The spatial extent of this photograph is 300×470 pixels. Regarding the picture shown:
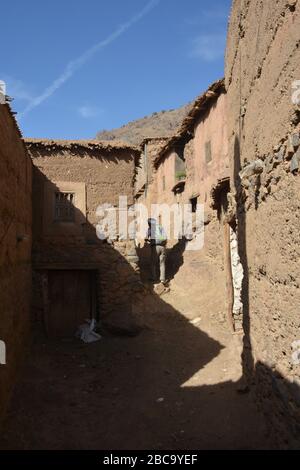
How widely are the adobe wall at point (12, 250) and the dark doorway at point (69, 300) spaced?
4.68 ft

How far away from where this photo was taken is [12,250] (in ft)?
22.6

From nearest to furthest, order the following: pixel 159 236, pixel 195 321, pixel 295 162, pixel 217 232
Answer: pixel 295 162, pixel 195 321, pixel 217 232, pixel 159 236

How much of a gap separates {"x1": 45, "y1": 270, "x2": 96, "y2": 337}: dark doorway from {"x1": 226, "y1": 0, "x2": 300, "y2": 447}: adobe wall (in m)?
5.38

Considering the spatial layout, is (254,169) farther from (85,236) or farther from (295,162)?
(85,236)

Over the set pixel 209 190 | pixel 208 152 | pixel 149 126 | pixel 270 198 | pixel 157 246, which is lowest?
pixel 157 246

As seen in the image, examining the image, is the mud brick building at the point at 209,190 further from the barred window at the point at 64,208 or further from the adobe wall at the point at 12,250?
the adobe wall at the point at 12,250

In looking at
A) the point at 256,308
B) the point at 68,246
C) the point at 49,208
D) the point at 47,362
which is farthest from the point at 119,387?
the point at 49,208

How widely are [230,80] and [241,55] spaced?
3.61 feet

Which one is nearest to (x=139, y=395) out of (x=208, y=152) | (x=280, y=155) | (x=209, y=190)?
(x=280, y=155)

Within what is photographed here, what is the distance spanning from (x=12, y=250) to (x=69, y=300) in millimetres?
4151

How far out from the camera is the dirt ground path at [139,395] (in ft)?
17.7

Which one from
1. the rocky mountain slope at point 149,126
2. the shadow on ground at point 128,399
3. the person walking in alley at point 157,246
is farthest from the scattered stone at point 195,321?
the rocky mountain slope at point 149,126

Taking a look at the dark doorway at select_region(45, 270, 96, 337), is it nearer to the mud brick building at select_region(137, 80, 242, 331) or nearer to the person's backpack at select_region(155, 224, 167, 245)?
the mud brick building at select_region(137, 80, 242, 331)

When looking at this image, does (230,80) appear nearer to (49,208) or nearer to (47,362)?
(49,208)
